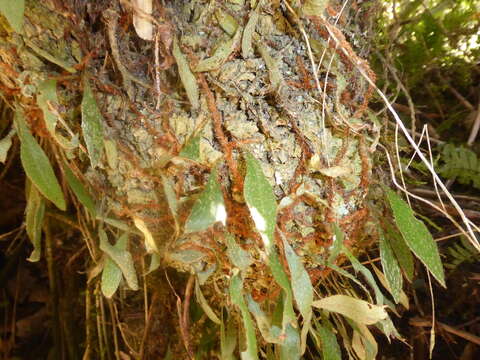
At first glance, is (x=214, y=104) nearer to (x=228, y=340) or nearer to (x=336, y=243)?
(x=336, y=243)

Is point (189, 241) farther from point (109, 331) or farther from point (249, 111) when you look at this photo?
point (109, 331)

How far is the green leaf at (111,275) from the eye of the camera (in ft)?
1.85

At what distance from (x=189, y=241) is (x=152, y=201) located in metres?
0.08

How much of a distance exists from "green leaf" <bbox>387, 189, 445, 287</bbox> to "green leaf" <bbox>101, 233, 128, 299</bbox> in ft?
1.25

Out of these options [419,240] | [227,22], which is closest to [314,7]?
[227,22]

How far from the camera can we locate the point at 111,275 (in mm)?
574

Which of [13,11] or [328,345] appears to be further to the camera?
[328,345]

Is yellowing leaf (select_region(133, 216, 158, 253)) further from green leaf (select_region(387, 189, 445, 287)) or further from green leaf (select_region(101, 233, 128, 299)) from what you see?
green leaf (select_region(387, 189, 445, 287))

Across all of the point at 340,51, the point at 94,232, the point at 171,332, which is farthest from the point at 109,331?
the point at 340,51

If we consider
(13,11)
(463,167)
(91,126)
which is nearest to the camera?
(13,11)

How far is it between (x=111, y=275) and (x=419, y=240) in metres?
0.41

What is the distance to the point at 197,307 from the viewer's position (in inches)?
27.1

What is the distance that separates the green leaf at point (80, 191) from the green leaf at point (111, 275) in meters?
0.06

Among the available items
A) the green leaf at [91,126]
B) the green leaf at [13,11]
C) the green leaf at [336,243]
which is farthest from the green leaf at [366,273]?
the green leaf at [13,11]
